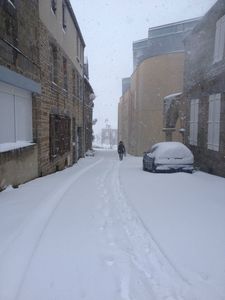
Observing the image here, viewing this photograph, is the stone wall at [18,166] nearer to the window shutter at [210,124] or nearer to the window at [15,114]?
the window at [15,114]

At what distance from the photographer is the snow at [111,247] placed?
3.19 metres

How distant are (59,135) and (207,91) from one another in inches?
257

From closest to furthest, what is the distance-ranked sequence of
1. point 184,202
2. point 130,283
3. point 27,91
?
1. point 130,283
2. point 184,202
3. point 27,91

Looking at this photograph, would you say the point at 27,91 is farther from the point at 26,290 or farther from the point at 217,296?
the point at 217,296

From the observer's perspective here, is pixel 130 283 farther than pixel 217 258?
No

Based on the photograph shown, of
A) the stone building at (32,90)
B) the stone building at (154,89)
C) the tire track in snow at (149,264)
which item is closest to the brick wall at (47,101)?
the stone building at (32,90)

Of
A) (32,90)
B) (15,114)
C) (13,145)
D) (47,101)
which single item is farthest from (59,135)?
(13,145)

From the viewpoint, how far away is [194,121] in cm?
1631

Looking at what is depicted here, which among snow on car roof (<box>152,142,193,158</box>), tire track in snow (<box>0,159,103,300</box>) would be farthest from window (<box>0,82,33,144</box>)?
snow on car roof (<box>152,142,193,158</box>)

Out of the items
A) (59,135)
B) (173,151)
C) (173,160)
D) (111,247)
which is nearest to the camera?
(111,247)

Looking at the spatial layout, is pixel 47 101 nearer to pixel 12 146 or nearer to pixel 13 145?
pixel 13 145

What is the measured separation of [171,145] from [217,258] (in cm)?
921

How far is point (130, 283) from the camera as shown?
3.30m

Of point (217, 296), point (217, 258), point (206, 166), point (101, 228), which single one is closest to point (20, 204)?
point (101, 228)
